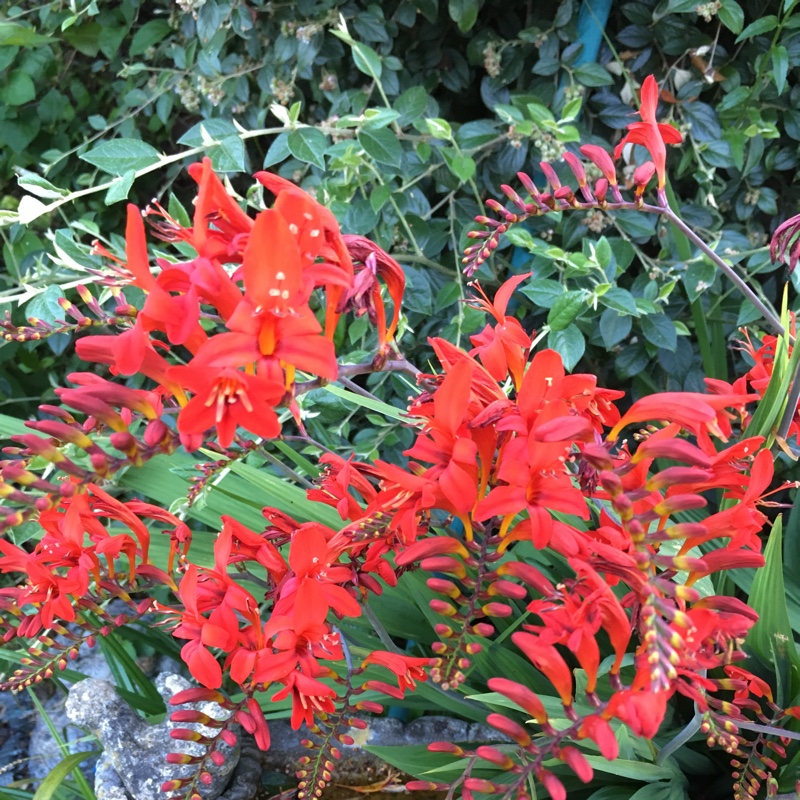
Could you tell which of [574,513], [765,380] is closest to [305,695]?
[574,513]

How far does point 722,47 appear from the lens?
1378 mm

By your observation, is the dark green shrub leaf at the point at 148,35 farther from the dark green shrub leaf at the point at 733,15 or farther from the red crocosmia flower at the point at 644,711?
the red crocosmia flower at the point at 644,711

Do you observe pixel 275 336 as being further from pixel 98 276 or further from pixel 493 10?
pixel 493 10

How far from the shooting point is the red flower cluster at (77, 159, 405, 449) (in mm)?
482

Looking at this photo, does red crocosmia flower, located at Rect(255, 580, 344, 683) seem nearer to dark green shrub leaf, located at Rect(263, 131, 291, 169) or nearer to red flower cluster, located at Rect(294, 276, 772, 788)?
red flower cluster, located at Rect(294, 276, 772, 788)

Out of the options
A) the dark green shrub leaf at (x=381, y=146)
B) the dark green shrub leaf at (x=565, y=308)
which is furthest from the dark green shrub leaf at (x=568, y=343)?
the dark green shrub leaf at (x=381, y=146)

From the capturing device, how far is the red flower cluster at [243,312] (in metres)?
0.48

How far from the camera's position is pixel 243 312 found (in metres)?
0.49

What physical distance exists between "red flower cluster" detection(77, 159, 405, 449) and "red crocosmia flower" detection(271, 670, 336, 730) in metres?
0.26

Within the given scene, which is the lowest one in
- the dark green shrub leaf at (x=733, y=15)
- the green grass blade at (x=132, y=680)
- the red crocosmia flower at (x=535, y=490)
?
the green grass blade at (x=132, y=680)

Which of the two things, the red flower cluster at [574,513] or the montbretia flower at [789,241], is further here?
the montbretia flower at [789,241]

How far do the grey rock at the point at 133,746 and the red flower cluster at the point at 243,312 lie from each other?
654 mm

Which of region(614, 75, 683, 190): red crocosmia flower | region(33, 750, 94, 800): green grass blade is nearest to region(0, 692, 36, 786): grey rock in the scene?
region(33, 750, 94, 800): green grass blade

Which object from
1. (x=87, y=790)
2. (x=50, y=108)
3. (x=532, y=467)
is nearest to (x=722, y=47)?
(x=532, y=467)
